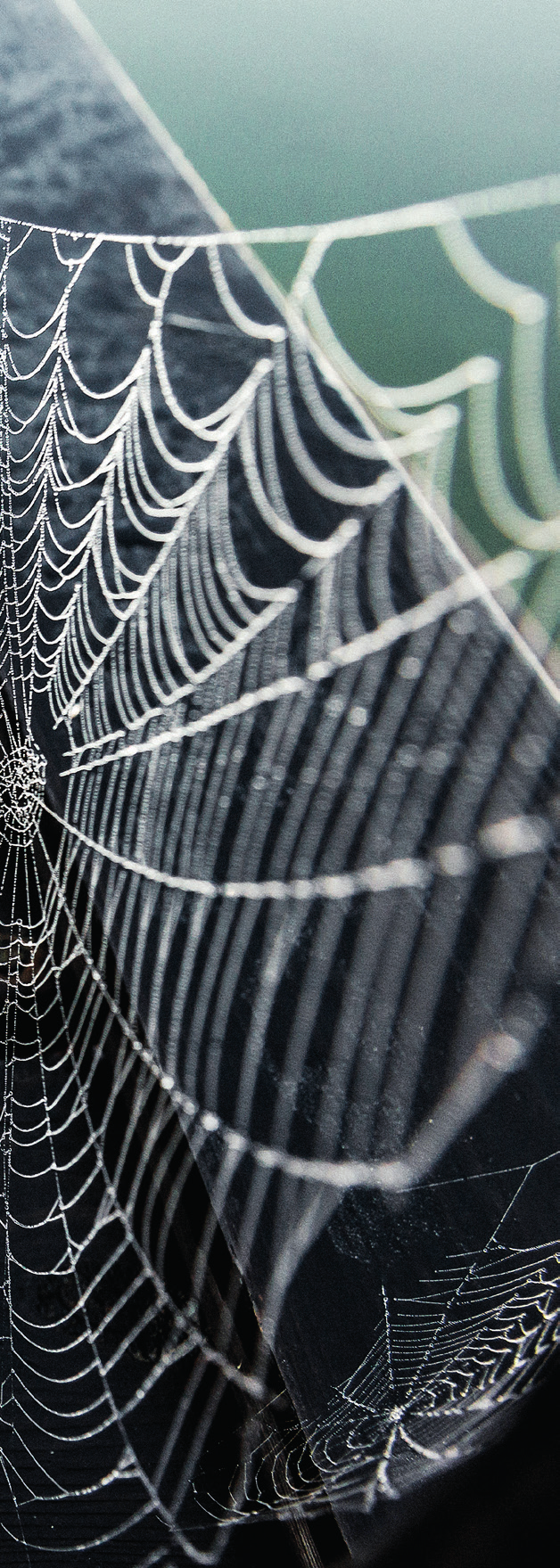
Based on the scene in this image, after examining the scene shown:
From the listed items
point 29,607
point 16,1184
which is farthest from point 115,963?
point 29,607

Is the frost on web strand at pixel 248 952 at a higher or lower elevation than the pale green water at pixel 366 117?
lower

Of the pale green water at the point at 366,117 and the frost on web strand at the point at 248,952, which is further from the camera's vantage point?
Result: the pale green water at the point at 366,117

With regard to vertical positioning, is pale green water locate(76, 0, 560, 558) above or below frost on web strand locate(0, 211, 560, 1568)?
above

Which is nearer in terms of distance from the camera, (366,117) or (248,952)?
(248,952)

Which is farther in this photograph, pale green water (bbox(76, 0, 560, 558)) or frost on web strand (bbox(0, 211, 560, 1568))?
pale green water (bbox(76, 0, 560, 558))

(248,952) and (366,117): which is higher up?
(366,117)
